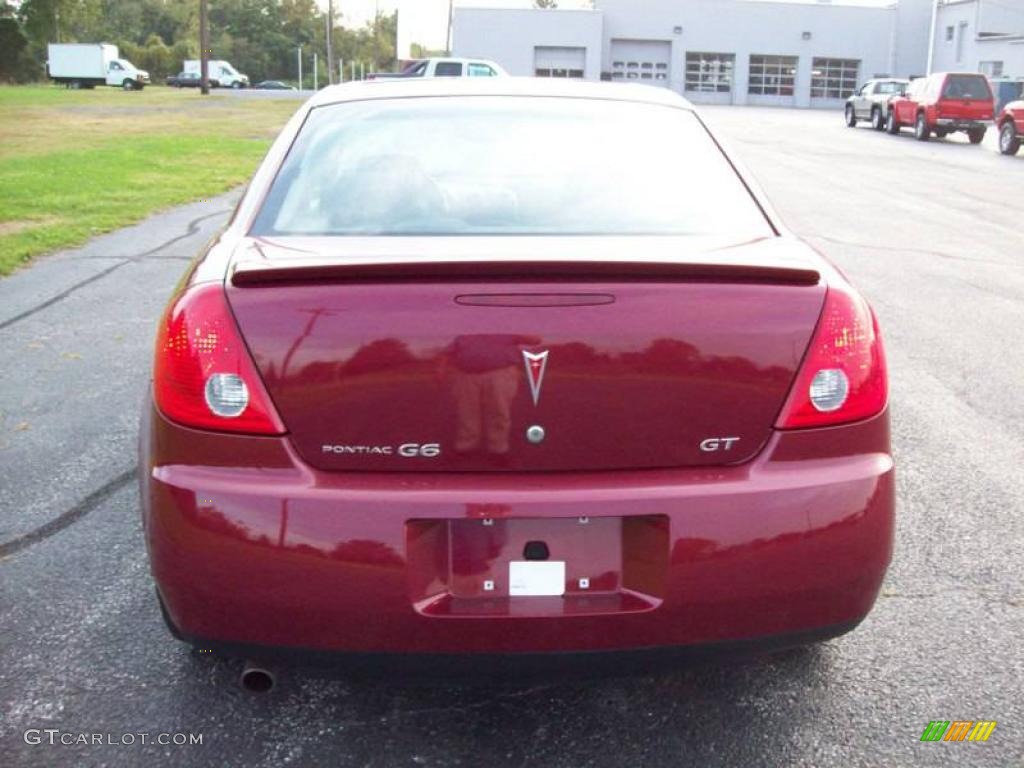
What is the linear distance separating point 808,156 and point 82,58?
5567 cm

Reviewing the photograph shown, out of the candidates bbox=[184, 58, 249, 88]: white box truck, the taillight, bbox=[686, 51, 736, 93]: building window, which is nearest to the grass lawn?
the taillight

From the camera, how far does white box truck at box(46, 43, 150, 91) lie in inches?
2665

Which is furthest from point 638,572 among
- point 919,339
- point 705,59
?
point 705,59

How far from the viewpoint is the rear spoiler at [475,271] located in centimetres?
249

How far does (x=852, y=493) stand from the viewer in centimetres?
255

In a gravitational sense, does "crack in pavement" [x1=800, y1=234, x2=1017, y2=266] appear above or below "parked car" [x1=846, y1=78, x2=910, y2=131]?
below

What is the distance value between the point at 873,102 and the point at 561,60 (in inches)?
1359

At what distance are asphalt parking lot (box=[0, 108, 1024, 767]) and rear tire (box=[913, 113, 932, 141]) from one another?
28.2 meters

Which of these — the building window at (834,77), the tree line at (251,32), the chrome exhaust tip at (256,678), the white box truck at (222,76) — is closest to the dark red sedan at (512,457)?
the chrome exhaust tip at (256,678)

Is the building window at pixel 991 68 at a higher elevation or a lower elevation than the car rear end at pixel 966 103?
higher

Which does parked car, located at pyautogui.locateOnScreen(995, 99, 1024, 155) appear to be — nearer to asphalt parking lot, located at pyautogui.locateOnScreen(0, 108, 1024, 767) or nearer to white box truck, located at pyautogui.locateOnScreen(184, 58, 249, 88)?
asphalt parking lot, located at pyautogui.locateOnScreen(0, 108, 1024, 767)

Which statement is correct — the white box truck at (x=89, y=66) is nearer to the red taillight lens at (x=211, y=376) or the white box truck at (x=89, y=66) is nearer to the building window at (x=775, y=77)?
the building window at (x=775, y=77)

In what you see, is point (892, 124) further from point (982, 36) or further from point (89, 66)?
point (89, 66)

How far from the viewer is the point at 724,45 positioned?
231 feet
